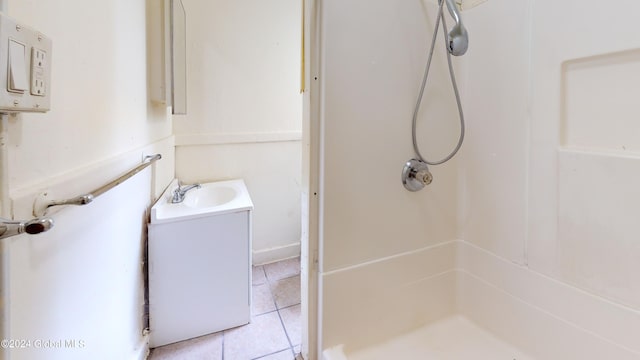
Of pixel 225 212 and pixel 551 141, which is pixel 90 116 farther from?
pixel 551 141

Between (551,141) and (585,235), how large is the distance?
33cm

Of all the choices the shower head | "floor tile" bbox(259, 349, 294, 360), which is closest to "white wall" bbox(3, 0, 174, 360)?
"floor tile" bbox(259, 349, 294, 360)

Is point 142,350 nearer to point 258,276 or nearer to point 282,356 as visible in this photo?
point 282,356

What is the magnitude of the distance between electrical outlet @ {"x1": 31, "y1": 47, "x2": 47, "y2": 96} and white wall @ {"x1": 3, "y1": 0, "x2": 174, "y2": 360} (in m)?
0.08

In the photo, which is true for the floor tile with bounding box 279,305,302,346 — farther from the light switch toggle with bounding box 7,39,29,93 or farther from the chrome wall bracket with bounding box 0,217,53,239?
the light switch toggle with bounding box 7,39,29,93

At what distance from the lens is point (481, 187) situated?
1245 mm

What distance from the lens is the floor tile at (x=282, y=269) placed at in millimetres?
2242

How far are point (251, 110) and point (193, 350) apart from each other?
1692 millimetres

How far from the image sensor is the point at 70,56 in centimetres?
77

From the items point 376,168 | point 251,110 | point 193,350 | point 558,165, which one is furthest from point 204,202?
point 558,165

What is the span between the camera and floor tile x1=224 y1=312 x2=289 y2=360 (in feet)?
4.76

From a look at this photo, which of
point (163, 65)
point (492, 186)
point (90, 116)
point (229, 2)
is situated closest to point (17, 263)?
point (90, 116)

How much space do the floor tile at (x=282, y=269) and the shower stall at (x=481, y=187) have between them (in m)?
1.20

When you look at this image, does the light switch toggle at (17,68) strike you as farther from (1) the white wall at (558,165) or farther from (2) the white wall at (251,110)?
(2) the white wall at (251,110)
